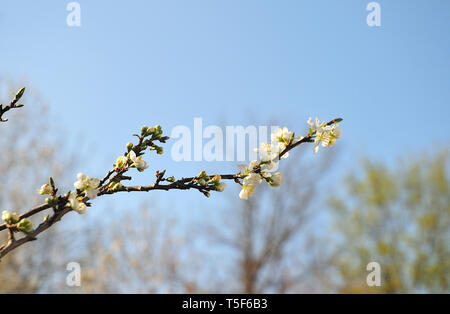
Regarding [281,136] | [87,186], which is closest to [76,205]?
[87,186]

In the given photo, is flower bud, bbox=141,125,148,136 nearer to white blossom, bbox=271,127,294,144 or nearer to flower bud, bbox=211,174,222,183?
flower bud, bbox=211,174,222,183

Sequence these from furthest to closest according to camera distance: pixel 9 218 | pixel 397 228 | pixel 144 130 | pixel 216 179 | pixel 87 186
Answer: pixel 397 228
pixel 144 130
pixel 216 179
pixel 87 186
pixel 9 218

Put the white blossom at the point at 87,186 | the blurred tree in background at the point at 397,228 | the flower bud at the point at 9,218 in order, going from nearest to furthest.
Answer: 1. the flower bud at the point at 9,218
2. the white blossom at the point at 87,186
3. the blurred tree in background at the point at 397,228

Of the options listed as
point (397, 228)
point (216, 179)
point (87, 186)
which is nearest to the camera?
point (87, 186)

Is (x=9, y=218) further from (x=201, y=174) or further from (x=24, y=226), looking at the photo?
(x=201, y=174)

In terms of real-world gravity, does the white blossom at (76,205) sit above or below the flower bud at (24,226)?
above

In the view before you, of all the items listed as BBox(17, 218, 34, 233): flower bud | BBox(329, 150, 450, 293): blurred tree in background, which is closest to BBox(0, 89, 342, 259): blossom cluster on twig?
BBox(17, 218, 34, 233): flower bud

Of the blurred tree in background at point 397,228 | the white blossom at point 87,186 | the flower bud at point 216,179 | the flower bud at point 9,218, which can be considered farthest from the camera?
the blurred tree in background at point 397,228

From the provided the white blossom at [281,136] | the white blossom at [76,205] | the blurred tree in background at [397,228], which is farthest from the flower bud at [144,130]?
the blurred tree in background at [397,228]

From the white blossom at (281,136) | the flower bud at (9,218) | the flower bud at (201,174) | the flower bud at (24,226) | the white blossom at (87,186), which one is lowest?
the flower bud at (24,226)

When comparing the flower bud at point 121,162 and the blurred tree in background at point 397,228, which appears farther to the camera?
the blurred tree in background at point 397,228

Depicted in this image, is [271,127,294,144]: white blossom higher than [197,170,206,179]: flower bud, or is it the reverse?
[271,127,294,144]: white blossom

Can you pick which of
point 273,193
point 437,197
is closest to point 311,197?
point 273,193

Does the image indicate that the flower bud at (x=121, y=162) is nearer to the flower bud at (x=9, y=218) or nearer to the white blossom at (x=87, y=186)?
the white blossom at (x=87, y=186)
